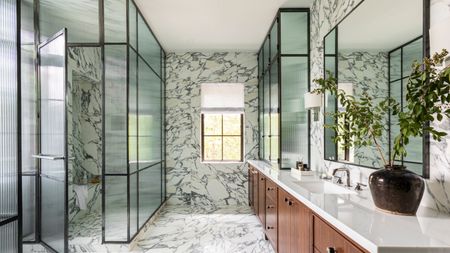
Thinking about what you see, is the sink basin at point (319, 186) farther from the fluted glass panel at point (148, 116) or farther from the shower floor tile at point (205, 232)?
the fluted glass panel at point (148, 116)

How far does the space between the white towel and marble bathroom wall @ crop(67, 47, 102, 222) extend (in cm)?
5

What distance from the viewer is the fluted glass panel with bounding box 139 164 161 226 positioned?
10.6ft

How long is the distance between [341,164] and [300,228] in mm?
862

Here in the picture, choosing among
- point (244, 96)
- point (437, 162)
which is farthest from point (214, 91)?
point (437, 162)

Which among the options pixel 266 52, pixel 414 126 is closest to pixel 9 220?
pixel 414 126

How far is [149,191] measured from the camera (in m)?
3.62

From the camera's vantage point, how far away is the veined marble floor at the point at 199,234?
9.55 feet

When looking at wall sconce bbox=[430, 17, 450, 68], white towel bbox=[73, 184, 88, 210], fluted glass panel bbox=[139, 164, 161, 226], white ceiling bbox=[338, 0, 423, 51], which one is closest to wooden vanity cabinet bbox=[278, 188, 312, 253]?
wall sconce bbox=[430, 17, 450, 68]

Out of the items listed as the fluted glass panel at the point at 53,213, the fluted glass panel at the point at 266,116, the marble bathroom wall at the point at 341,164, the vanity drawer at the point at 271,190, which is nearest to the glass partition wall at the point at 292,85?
the marble bathroom wall at the point at 341,164

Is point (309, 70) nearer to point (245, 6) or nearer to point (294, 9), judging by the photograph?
point (294, 9)

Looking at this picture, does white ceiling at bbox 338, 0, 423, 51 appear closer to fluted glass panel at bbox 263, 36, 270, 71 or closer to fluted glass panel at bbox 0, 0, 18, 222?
fluted glass panel at bbox 263, 36, 270, 71

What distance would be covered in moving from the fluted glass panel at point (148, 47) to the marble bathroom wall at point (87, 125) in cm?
77

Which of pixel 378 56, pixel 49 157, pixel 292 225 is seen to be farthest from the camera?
pixel 49 157

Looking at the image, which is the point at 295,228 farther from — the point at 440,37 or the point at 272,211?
the point at 440,37
